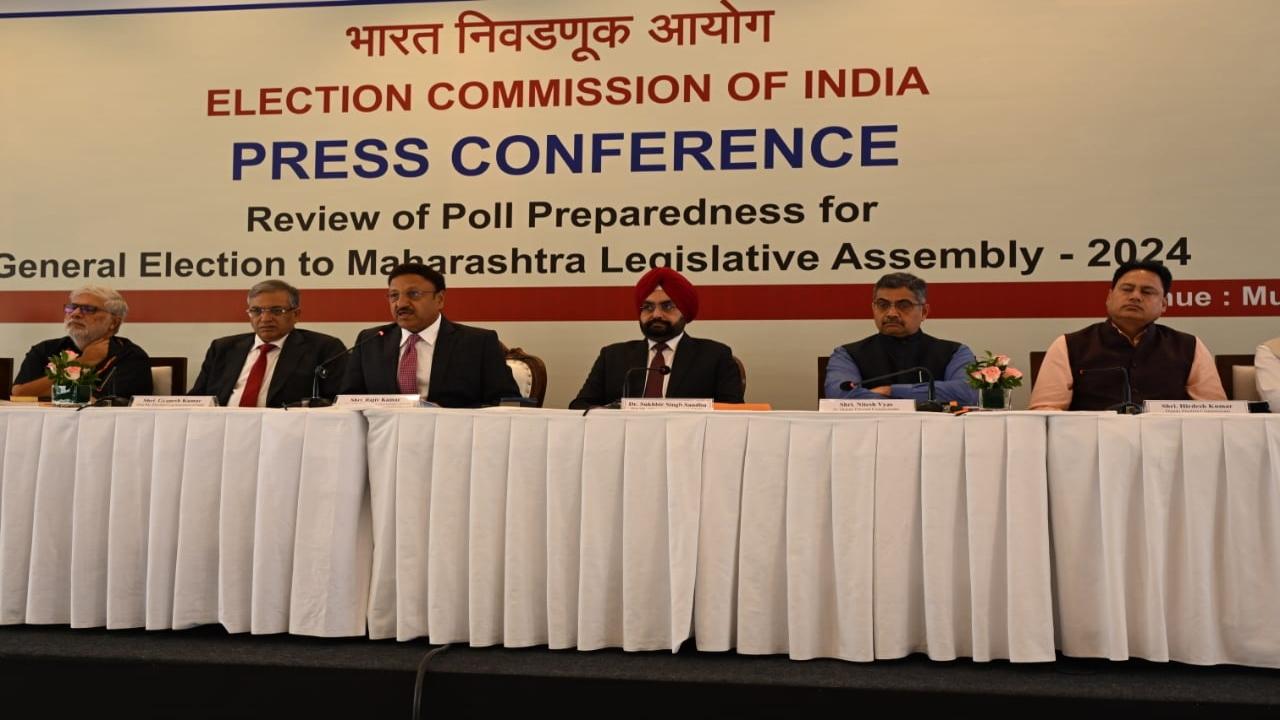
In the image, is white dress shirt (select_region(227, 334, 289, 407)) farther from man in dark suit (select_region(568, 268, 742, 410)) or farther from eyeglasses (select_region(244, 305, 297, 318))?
man in dark suit (select_region(568, 268, 742, 410))

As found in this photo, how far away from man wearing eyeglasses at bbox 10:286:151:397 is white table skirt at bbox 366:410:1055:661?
6.32ft

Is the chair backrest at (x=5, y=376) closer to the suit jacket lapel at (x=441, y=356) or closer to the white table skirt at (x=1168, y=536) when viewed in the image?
the suit jacket lapel at (x=441, y=356)

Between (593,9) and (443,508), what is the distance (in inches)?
111

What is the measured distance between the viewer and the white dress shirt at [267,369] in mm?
4027

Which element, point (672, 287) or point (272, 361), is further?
point (272, 361)

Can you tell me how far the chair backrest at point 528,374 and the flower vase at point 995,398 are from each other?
1861mm

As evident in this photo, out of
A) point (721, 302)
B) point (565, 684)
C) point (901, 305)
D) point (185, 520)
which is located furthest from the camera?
point (721, 302)

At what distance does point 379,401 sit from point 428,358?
1074 millimetres

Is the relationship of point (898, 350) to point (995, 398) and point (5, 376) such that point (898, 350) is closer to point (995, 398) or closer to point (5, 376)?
point (995, 398)

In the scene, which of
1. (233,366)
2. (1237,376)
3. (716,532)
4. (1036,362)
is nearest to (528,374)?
(233,366)

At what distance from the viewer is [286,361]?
13.2 ft

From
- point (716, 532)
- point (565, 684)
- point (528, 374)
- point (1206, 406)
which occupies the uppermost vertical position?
point (528, 374)

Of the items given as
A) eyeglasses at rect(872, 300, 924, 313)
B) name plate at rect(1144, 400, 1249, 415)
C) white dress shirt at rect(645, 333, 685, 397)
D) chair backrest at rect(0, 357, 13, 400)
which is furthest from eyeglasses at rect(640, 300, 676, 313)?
chair backrest at rect(0, 357, 13, 400)

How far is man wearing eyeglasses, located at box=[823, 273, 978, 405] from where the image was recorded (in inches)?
151
